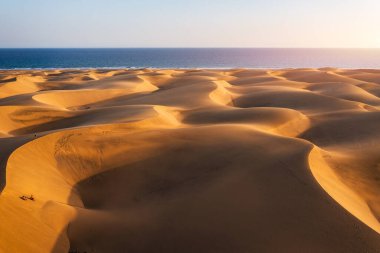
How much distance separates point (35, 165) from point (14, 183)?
1137 millimetres

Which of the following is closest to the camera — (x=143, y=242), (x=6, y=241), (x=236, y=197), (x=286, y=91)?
(x=6, y=241)

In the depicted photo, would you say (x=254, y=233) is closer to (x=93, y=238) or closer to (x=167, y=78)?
(x=93, y=238)

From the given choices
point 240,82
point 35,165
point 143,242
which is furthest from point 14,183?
point 240,82

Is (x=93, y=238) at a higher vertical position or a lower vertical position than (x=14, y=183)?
lower

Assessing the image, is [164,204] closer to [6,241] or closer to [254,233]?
[254,233]

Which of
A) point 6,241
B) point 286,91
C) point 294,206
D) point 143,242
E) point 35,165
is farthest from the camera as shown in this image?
point 286,91

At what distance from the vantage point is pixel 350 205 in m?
5.68

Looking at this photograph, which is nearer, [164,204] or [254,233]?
[254,233]

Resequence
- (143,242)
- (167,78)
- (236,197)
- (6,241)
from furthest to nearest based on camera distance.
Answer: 1. (167,78)
2. (236,197)
3. (143,242)
4. (6,241)

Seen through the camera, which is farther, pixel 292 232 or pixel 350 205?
pixel 350 205

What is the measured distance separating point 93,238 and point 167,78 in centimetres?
2578

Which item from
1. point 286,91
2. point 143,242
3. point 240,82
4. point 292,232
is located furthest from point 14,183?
point 240,82

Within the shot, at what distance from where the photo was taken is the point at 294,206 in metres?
5.43

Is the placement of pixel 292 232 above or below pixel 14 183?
below
